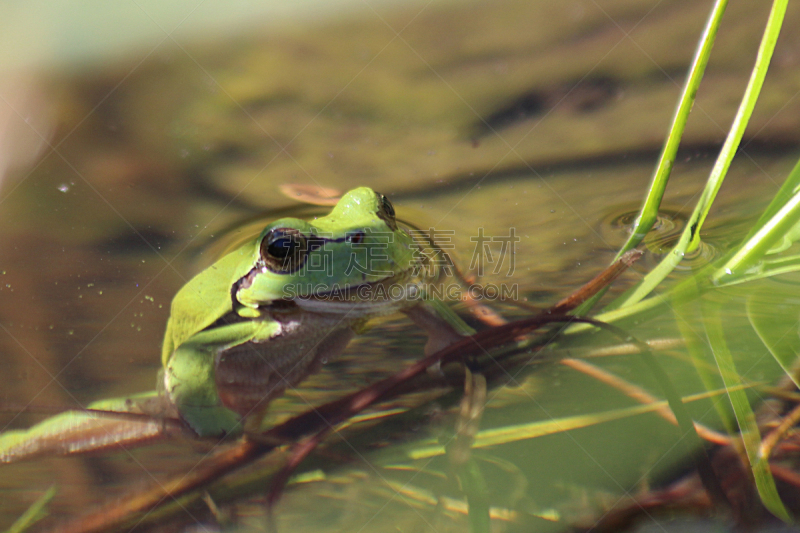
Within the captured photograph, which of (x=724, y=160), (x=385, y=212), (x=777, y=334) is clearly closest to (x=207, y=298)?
(x=385, y=212)

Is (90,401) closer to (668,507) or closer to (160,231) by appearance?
(160,231)

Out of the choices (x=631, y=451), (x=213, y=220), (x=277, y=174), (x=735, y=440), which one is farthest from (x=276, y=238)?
(x=735, y=440)

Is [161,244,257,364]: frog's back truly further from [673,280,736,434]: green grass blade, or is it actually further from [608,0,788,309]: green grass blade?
[673,280,736,434]: green grass blade

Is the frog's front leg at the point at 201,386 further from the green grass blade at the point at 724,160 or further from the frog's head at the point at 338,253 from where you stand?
the green grass blade at the point at 724,160

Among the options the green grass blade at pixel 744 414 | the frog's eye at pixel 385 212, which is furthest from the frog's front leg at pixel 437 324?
the green grass blade at pixel 744 414

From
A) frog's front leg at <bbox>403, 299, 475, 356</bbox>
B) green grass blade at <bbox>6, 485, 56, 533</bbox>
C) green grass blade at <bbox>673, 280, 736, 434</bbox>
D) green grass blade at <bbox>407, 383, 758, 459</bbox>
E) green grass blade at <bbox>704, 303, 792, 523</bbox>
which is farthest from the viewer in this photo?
frog's front leg at <bbox>403, 299, 475, 356</bbox>

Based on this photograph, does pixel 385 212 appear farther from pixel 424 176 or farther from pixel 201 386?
pixel 201 386

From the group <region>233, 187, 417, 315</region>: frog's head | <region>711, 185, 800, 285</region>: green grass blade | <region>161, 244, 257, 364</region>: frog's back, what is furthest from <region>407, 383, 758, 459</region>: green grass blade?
<region>161, 244, 257, 364</region>: frog's back
